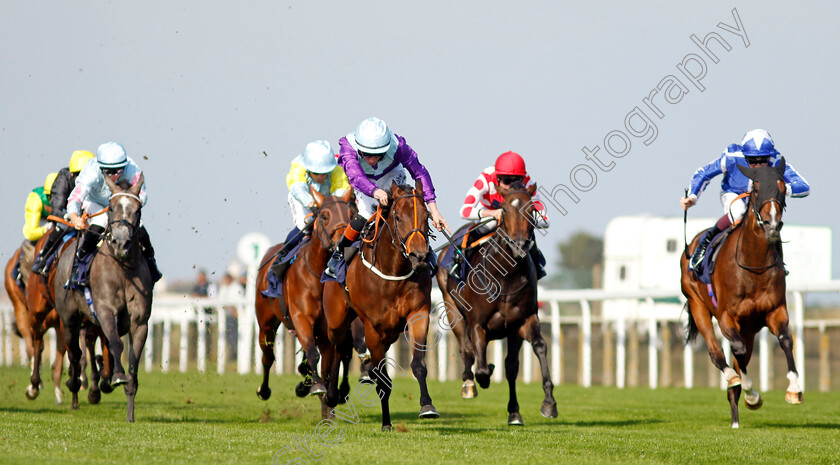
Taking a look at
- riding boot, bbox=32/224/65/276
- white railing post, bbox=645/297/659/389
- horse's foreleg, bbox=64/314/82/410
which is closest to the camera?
horse's foreleg, bbox=64/314/82/410

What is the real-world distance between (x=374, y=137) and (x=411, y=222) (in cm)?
114

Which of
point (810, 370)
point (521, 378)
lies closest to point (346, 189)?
point (521, 378)

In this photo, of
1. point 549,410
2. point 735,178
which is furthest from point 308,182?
point 735,178

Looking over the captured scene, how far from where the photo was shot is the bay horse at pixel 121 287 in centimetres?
910

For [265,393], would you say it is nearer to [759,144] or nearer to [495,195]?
[495,195]

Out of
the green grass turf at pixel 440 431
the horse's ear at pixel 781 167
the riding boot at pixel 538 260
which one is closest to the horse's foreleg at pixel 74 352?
the green grass turf at pixel 440 431

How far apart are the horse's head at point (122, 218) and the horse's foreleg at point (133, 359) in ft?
2.24

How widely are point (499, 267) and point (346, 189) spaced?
1.65 meters

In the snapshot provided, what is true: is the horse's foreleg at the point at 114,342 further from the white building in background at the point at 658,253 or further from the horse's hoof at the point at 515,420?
the white building in background at the point at 658,253

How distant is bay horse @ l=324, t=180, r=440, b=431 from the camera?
7625mm

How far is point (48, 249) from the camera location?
11180 millimetres

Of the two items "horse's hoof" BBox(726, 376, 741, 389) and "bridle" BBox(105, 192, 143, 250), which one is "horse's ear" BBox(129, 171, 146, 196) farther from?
"horse's hoof" BBox(726, 376, 741, 389)

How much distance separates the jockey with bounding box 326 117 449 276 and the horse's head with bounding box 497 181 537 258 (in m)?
0.58

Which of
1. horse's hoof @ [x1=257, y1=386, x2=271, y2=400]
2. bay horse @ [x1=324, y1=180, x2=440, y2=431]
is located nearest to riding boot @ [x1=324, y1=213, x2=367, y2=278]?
bay horse @ [x1=324, y1=180, x2=440, y2=431]
